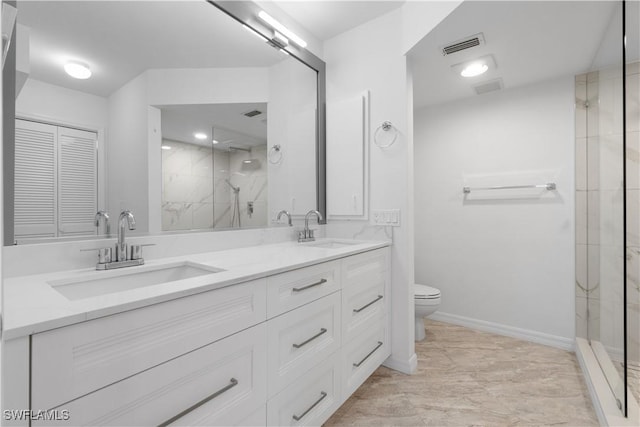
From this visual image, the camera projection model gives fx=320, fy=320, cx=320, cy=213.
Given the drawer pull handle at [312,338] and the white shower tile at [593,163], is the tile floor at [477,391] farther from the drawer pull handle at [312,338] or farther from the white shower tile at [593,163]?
the white shower tile at [593,163]

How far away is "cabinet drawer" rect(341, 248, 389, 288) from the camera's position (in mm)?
1668

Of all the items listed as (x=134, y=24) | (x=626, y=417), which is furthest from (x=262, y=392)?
(x=626, y=417)

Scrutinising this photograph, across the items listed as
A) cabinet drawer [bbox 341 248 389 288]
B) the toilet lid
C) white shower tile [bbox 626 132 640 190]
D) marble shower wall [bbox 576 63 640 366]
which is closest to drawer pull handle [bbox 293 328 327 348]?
cabinet drawer [bbox 341 248 389 288]

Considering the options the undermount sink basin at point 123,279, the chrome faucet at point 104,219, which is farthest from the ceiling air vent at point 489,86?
the chrome faucet at point 104,219

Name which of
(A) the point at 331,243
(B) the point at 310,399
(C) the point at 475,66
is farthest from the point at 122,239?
(C) the point at 475,66

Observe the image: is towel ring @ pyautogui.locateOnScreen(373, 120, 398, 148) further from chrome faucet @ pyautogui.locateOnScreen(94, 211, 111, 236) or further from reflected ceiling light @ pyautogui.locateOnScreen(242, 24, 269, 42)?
chrome faucet @ pyautogui.locateOnScreen(94, 211, 111, 236)

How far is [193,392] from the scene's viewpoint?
968 mm

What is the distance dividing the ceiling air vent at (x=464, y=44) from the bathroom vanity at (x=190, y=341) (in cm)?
147

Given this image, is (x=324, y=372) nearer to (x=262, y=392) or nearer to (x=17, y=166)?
(x=262, y=392)

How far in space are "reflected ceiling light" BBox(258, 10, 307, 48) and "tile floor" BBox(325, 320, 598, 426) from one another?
2321 mm

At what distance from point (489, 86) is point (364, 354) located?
7.74 feet

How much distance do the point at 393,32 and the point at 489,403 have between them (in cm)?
235

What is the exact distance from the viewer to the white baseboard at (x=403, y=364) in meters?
2.10

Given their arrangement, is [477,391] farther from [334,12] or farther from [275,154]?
[334,12]
